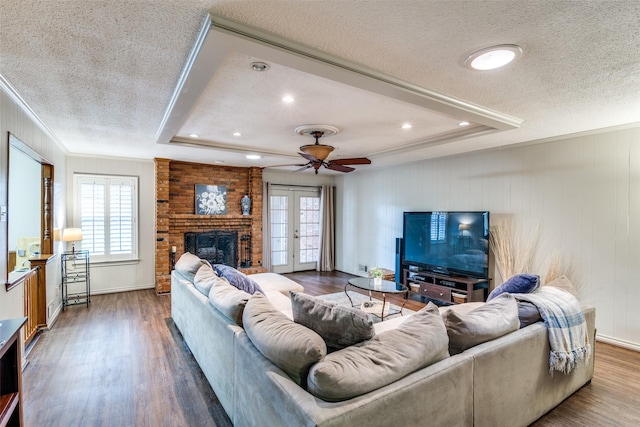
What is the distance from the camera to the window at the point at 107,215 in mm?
5168

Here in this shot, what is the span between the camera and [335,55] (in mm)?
1918

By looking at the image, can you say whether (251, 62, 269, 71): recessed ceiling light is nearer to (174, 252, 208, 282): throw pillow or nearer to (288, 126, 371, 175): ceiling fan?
(288, 126, 371, 175): ceiling fan

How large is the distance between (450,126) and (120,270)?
5.70 metres

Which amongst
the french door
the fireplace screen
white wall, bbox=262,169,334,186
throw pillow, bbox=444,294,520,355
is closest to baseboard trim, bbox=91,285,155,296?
the fireplace screen

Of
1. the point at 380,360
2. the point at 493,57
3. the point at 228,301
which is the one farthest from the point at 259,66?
the point at 380,360

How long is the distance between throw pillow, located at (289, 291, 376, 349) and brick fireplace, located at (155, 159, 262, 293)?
13.9 feet

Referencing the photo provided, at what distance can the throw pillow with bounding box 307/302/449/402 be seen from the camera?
4.31ft

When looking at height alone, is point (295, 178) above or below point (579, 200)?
above

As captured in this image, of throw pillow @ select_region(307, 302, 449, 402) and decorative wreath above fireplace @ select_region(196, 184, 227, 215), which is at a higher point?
decorative wreath above fireplace @ select_region(196, 184, 227, 215)

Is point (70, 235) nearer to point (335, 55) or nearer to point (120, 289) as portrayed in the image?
point (120, 289)

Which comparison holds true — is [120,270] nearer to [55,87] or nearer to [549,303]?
[55,87]

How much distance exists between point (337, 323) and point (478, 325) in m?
0.87

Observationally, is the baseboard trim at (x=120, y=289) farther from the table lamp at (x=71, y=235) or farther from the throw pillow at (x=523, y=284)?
the throw pillow at (x=523, y=284)

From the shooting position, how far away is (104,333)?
3617mm
